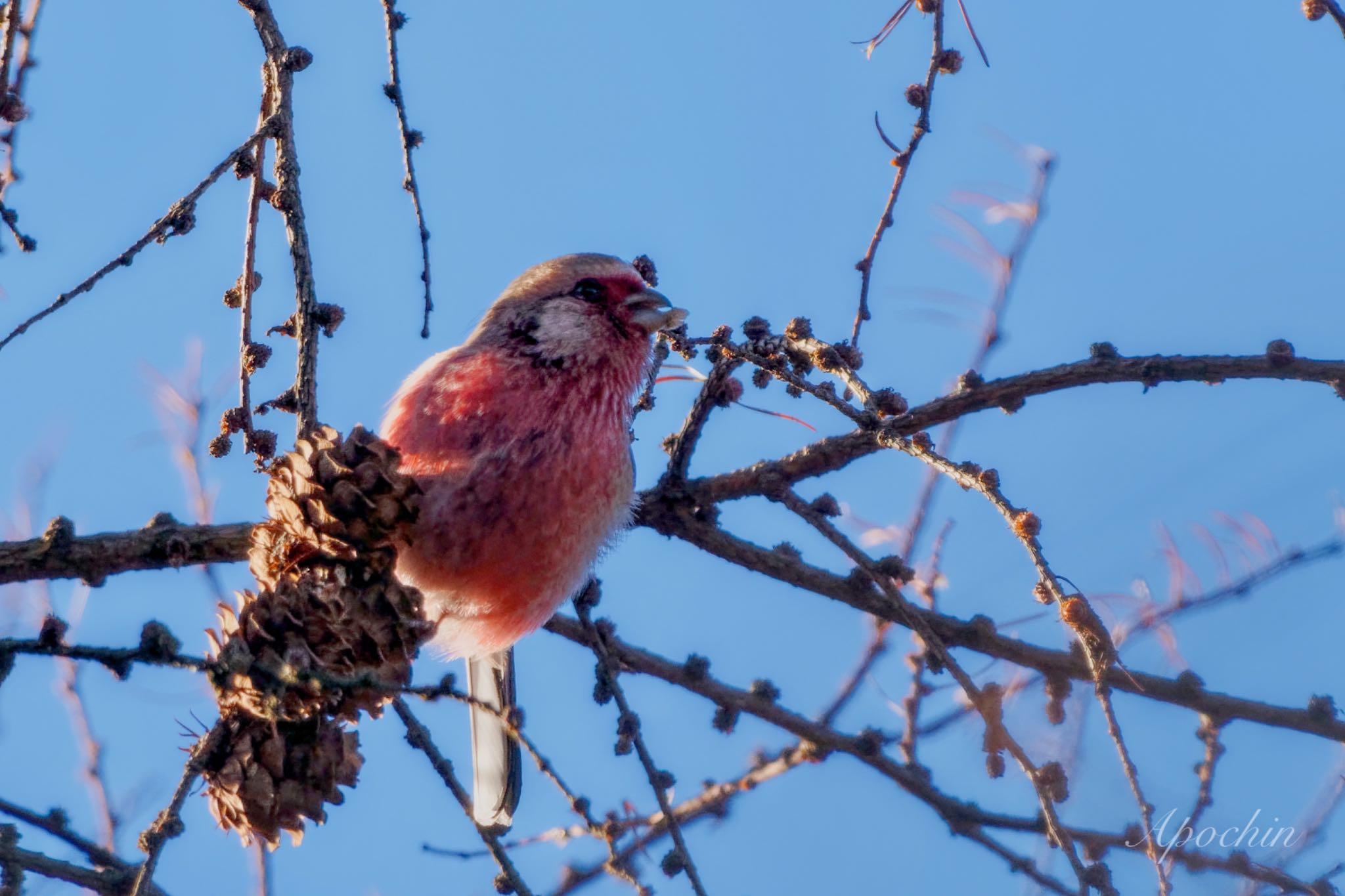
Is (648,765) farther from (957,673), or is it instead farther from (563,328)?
(563,328)

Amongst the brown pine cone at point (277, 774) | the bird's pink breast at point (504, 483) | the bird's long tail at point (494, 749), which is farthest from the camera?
the bird's long tail at point (494, 749)

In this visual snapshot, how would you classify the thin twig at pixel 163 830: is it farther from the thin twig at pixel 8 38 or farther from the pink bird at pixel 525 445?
the thin twig at pixel 8 38

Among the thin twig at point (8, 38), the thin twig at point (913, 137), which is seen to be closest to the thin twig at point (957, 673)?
the thin twig at point (913, 137)

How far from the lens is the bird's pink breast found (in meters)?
3.22

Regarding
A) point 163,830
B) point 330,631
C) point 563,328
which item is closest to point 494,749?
point 563,328

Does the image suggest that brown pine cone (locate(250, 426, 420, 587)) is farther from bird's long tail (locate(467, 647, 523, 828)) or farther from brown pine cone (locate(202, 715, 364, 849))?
bird's long tail (locate(467, 647, 523, 828))

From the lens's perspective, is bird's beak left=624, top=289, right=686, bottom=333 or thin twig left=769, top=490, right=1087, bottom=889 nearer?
thin twig left=769, top=490, right=1087, bottom=889

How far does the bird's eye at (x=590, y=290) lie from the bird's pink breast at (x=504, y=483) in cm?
38

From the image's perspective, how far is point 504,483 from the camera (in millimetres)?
3256

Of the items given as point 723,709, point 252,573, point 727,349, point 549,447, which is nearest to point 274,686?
point 252,573

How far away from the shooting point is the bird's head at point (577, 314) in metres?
3.74

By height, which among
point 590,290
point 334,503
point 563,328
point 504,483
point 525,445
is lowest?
point 334,503

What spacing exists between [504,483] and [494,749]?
1556mm

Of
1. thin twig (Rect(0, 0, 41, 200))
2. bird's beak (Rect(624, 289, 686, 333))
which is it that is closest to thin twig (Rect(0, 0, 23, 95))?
thin twig (Rect(0, 0, 41, 200))
